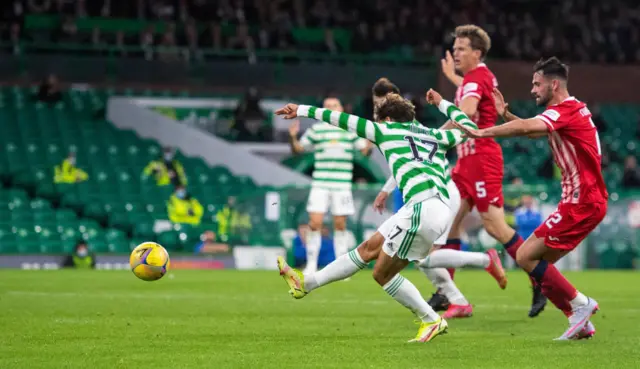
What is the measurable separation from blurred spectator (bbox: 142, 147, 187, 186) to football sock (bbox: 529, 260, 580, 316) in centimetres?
1683

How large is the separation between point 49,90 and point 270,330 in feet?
63.2

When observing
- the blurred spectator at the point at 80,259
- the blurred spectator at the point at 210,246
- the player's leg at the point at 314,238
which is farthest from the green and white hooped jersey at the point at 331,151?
the blurred spectator at the point at 80,259

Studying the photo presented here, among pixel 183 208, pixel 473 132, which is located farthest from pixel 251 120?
pixel 473 132

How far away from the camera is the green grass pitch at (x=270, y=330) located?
6.79 m

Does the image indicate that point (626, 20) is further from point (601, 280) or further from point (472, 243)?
point (601, 280)

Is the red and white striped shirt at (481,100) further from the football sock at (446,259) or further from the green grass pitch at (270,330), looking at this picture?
the green grass pitch at (270,330)

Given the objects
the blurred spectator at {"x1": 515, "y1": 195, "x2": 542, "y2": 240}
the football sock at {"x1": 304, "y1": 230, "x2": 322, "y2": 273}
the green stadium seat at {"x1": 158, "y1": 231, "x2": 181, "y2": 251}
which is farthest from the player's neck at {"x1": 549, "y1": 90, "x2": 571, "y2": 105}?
the green stadium seat at {"x1": 158, "y1": 231, "x2": 181, "y2": 251}

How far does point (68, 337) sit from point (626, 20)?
2973 centimetres

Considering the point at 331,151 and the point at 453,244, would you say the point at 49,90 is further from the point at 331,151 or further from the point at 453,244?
the point at 453,244

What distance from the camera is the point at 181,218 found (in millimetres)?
23047

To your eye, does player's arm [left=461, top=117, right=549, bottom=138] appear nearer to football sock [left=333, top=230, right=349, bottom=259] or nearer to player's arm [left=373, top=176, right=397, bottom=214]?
player's arm [left=373, top=176, right=397, bottom=214]

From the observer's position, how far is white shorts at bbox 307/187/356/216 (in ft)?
50.6

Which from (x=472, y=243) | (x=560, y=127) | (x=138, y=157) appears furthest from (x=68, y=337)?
(x=138, y=157)

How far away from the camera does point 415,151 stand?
8125 millimetres
